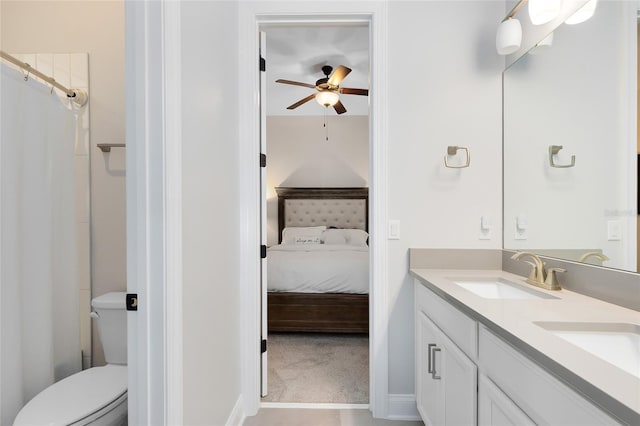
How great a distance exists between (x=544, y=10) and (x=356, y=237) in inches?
140

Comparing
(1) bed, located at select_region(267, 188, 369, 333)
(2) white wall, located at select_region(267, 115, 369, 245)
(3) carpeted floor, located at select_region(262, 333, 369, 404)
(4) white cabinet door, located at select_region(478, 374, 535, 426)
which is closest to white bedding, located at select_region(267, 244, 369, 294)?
(1) bed, located at select_region(267, 188, 369, 333)

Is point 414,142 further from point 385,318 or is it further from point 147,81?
point 147,81

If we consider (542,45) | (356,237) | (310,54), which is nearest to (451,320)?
(542,45)

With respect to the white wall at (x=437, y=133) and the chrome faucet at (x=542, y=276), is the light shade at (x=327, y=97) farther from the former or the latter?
the chrome faucet at (x=542, y=276)

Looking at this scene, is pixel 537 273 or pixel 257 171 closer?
pixel 537 273

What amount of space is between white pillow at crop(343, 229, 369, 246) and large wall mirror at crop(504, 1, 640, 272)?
2873 mm

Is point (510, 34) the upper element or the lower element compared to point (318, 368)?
upper

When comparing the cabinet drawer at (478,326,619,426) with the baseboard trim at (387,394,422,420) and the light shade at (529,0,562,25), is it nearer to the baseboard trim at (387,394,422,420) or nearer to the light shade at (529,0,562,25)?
the baseboard trim at (387,394,422,420)

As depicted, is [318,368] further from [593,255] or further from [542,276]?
[593,255]

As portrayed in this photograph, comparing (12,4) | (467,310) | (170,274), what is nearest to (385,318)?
(467,310)

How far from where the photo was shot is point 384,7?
188 centimetres

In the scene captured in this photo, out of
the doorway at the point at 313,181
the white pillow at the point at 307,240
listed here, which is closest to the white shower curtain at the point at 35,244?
the doorway at the point at 313,181

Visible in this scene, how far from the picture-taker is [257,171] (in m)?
1.97

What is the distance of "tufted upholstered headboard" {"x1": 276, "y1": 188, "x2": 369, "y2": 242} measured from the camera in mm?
5176
